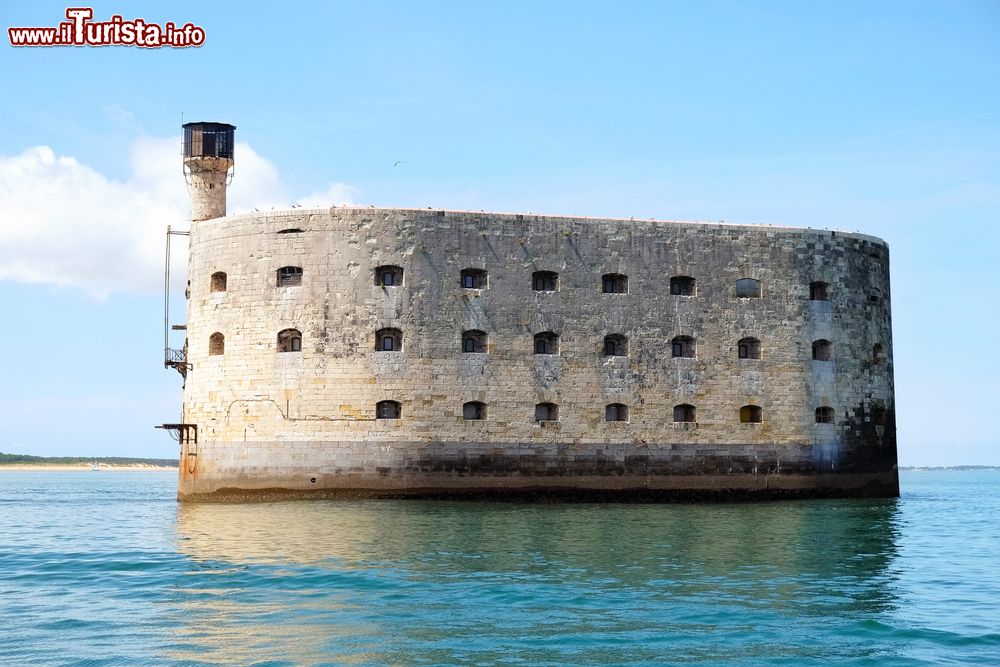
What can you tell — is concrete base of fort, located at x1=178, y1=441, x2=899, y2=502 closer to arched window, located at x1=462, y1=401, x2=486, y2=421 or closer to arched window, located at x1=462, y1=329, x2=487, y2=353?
arched window, located at x1=462, y1=401, x2=486, y2=421

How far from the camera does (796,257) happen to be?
3247cm

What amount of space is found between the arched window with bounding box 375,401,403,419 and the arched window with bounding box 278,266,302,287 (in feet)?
12.8

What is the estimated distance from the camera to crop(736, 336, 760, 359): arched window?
32.1m

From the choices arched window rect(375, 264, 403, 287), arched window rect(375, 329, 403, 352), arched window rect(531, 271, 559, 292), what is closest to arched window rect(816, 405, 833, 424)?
arched window rect(531, 271, 559, 292)

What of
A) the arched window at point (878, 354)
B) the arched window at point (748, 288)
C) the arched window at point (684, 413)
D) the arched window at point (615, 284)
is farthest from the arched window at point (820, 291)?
the arched window at point (615, 284)

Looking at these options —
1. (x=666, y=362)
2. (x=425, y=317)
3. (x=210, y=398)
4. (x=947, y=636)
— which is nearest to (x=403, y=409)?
(x=425, y=317)

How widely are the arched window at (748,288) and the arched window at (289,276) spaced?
1209 centimetres

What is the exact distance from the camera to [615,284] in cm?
3156

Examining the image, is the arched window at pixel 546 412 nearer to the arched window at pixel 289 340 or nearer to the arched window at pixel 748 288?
the arched window at pixel 748 288

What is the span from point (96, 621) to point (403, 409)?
16735mm

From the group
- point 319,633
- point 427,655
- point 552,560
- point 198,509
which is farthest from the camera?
point 198,509

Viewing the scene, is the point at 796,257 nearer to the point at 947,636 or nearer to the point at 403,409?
the point at 403,409

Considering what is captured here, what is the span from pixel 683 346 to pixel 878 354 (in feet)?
21.7

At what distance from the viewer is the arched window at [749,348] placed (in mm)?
32125
